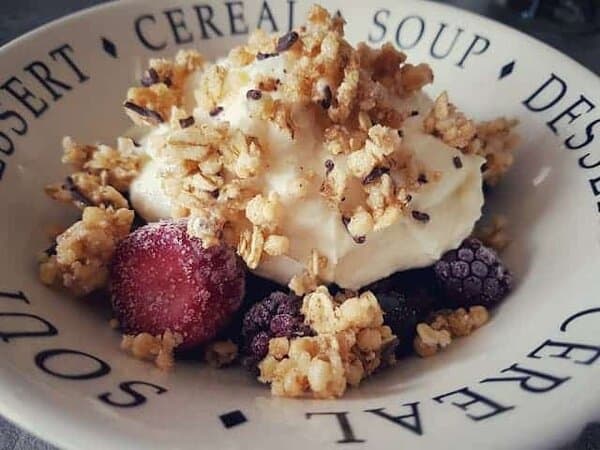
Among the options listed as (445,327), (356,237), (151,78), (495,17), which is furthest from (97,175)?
(495,17)

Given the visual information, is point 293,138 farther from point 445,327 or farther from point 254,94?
point 445,327

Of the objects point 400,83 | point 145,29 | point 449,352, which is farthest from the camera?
point 145,29

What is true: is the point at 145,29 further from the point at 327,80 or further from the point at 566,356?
the point at 566,356

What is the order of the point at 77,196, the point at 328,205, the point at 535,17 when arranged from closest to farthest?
the point at 328,205, the point at 77,196, the point at 535,17

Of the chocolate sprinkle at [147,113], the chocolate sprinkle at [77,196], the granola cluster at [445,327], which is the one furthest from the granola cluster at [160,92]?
the granola cluster at [445,327]

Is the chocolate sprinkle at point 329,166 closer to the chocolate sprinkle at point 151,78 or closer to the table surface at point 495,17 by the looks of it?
the chocolate sprinkle at point 151,78

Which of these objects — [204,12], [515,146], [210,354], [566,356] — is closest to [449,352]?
[566,356]

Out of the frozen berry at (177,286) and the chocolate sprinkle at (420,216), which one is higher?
the chocolate sprinkle at (420,216)
